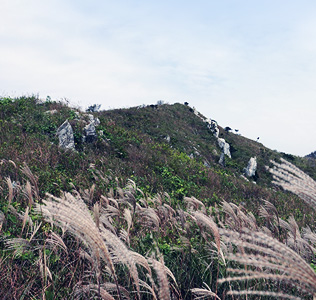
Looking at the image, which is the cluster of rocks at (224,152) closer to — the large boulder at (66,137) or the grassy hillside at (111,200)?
the grassy hillside at (111,200)

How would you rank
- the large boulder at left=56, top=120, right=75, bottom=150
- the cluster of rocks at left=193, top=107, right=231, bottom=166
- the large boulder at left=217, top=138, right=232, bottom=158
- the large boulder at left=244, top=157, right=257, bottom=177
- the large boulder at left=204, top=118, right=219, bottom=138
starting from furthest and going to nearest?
1. the large boulder at left=204, top=118, right=219, bottom=138
2. the large boulder at left=217, top=138, right=232, bottom=158
3. the cluster of rocks at left=193, top=107, right=231, bottom=166
4. the large boulder at left=244, top=157, right=257, bottom=177
5. the large boulder at left=56, top=120, right=75, bottom=150

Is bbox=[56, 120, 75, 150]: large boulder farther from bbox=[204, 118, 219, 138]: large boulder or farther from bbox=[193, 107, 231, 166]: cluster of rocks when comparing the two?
bbox=[204, 118, 219, 138]: large boulder

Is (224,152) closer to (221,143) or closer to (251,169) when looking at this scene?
(221,143)

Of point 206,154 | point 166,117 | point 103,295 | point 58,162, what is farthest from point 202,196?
point 166,117

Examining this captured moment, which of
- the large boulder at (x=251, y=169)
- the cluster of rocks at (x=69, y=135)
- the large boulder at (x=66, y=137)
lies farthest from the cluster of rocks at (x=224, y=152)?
the large boulder at (x=66, y=137)

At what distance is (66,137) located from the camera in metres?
12.5

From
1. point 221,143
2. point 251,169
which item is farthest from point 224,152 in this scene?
point 251,169

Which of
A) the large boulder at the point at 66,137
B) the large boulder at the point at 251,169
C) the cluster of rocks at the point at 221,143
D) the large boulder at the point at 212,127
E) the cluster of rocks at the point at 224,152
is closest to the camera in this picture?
the large boulder at the point at 66,137

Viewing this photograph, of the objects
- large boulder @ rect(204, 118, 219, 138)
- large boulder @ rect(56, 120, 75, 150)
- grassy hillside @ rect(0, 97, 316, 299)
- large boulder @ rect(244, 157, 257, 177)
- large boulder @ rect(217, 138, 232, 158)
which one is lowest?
grassy hillside @ rect(0, 97, 316, 299)

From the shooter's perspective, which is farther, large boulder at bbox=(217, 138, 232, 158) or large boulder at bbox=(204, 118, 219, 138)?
large boulder at bbox=(204, 118, 219, 138)

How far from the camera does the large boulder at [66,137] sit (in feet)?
39.9

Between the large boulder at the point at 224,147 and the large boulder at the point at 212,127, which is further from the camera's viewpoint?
the large boulder at the point at 212,127

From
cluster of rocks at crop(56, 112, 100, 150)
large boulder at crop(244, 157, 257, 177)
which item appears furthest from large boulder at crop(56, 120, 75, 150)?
large boulder at crop(244, 157, 257, 177)

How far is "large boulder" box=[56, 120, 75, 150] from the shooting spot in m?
12.2
